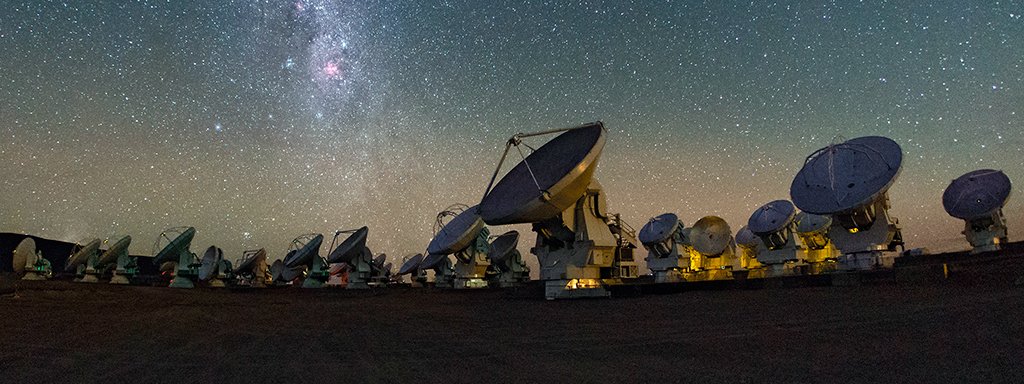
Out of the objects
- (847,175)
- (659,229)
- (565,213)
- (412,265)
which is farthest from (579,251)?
(412,265)

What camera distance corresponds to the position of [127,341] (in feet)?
32.7

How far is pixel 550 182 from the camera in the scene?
19.1 m

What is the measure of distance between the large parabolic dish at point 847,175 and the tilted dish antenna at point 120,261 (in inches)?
2084

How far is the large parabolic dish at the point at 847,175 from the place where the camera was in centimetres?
2122

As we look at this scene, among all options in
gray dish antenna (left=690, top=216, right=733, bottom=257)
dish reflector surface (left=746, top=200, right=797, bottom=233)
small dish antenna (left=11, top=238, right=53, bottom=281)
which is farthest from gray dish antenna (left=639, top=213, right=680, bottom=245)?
small dish antenna (left=11, top=238, right=53, bottom=281)

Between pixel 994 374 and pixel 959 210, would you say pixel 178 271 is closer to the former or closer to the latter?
pixel 994 374

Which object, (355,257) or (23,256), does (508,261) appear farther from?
(23,256)

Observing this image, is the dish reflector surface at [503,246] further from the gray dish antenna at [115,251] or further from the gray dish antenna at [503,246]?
the gray dish antenna at [115,251]

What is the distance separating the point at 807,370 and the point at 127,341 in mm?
11287

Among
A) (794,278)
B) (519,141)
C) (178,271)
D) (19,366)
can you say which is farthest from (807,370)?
(178,271)

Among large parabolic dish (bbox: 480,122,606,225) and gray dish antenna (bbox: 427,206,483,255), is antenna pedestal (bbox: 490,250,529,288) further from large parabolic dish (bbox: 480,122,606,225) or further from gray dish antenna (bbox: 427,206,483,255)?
large parabolic dish (bbox: 480,122,606,225)

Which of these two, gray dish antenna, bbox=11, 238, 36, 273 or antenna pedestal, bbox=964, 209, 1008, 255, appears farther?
gray dish antenna, bbox=11, 238, 36, 273

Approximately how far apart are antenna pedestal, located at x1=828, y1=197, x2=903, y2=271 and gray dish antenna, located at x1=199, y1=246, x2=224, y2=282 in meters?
53.6

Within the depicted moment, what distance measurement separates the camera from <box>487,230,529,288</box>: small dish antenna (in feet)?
148
